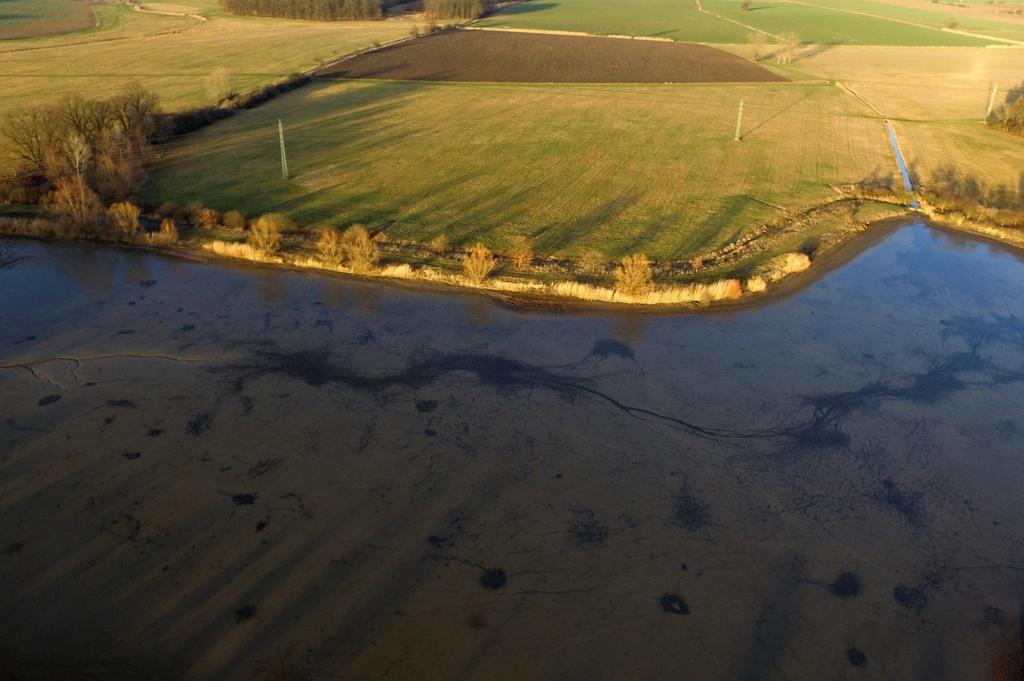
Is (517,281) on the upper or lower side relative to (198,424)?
upper

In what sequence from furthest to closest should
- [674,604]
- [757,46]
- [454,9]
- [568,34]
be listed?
[454,9], [568,34], [757,46], [674,604]

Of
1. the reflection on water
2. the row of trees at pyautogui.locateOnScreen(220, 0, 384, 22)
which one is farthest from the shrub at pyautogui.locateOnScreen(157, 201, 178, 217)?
the row of trees at pyautogui.locateOnScreen(220, 0, 384, 22)

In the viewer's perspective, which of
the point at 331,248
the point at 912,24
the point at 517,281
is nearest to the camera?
the point at 517,281

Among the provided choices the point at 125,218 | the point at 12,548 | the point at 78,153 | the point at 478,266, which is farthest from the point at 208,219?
the point at 12,548

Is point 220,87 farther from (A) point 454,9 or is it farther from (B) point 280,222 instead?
(A) point 454,9

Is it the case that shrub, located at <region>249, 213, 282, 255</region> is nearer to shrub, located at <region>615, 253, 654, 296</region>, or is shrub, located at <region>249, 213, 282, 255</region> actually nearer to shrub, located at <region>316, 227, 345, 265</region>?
shrub, located at <region>316, 227, 345, 265</region>

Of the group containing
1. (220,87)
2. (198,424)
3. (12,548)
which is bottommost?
(12,548)

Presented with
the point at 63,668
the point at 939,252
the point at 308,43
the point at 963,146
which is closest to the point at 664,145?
the point at 939,252

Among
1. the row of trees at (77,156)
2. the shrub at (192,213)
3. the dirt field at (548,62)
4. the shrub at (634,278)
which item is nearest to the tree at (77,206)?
the row of trees at (77,156)
